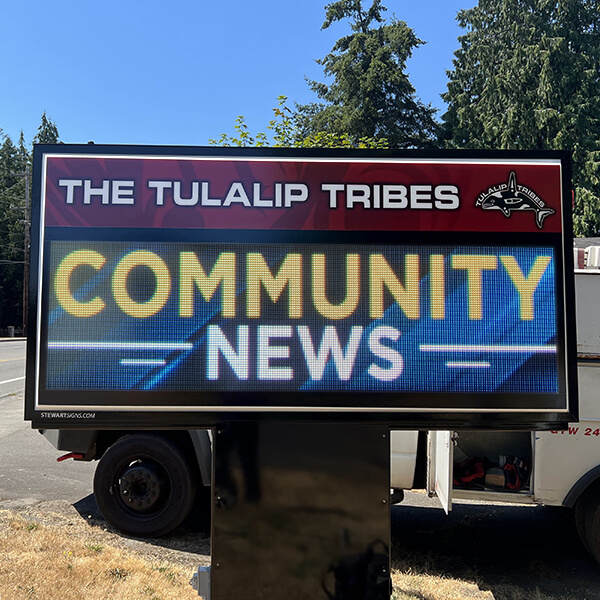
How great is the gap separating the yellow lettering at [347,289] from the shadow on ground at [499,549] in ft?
9.81

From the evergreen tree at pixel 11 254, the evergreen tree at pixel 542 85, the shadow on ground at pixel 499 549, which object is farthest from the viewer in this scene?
the evergreen tree at pixel 11 254

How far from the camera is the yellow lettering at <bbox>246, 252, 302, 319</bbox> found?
306 cm

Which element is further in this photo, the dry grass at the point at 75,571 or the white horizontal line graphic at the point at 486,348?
the dry grass at the point at 75,571

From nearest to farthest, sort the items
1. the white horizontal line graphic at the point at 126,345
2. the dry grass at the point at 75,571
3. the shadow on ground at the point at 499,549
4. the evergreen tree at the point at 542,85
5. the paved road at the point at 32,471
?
1. the white horizontal line graphic at the point at 126,345
2. the dry grass at the point at 75,571
3. the shadow on ground at the point at 499,549
4. the paved road at the point at 32,471
5. the evergreen tree at the point at 542,85

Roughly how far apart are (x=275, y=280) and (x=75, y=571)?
2685mm

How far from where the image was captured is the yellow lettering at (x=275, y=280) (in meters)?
3.06

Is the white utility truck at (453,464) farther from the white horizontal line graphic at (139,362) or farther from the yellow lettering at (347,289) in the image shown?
the white horizontal line graphic at (139,362)

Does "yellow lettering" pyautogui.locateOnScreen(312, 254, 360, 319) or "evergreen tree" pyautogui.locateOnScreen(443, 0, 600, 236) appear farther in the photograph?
"evergreen tree" pyautogui.locateOnScreen(443, 0, 600, 236)

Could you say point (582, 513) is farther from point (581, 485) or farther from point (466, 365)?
point (466, 365)

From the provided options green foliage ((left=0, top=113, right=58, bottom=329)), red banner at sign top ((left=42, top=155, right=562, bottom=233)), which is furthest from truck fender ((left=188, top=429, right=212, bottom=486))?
green foliage ((left=0, top=113, right=58, bottom=329))

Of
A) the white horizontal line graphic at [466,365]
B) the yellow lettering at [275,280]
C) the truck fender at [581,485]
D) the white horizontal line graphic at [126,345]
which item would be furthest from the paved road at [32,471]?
the white horizontal line graphic at [466,365]

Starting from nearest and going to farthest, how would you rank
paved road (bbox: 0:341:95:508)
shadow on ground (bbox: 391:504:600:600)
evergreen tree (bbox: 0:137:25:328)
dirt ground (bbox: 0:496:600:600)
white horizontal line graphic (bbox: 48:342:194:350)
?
1. white horizontal line graphic (bbox: 48:342:194:350)
2. dirt ground (bbox: 0:496:600:600)
3. shadow on ground (bbox: 391:504:600:600)
4. paved road (bbox: 0:341:95:508)
5. evergreen tree (bbox: 0:137:25:328)

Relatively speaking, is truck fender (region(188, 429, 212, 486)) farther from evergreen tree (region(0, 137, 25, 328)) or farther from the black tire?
evergreen tree (region(0, 137, 25, 328))

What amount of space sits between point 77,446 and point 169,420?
3.12 m
